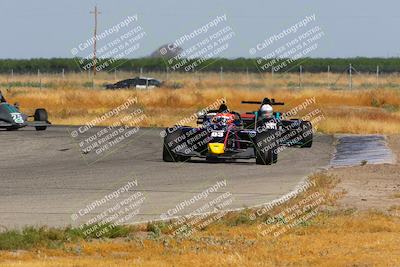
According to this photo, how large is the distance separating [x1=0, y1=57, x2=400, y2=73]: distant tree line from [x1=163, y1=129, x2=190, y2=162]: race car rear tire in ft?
271

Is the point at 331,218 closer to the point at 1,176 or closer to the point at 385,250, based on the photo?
the point at 385,250

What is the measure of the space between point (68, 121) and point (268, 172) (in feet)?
75.4

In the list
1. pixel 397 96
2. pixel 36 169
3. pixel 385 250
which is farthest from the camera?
pixel 397 96

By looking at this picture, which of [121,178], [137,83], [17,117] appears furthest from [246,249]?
[137,83]

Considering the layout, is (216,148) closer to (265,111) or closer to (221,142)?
(221,142)

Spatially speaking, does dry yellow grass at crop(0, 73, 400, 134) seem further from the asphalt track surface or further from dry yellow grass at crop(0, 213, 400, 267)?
dry yellow grass at crop(0, 213, 400, 267)

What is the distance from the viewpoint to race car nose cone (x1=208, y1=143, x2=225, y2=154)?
2520 cm

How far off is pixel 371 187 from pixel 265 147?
5594 millimetres

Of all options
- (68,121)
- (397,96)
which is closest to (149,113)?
(68,121)

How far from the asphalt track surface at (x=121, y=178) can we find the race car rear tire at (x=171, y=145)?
27 cm

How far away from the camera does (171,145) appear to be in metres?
25.7

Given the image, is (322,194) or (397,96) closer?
(322,194)

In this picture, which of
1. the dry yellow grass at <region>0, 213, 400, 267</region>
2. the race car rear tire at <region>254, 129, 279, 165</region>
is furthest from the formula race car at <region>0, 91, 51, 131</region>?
the dry yellow grass at <region>0, 213, 400, 267</region>

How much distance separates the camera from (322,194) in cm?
1825
